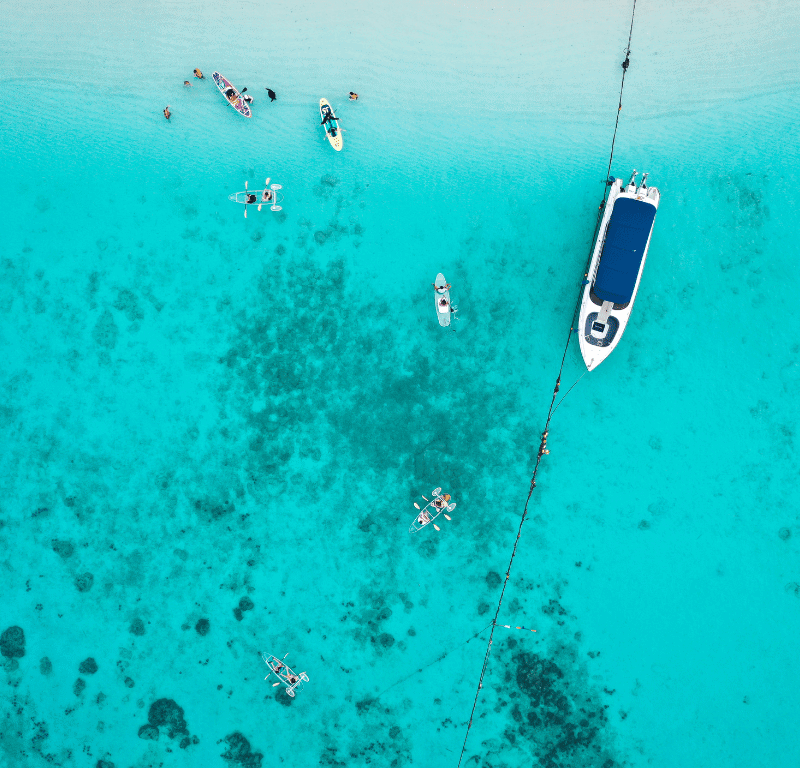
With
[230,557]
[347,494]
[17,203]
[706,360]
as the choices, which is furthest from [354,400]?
[17,203]

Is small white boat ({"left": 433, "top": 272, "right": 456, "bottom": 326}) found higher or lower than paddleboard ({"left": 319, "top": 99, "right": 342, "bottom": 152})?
lower

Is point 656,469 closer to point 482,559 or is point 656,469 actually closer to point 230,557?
point 482,559

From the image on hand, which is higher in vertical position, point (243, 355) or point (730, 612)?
point (243, 355)

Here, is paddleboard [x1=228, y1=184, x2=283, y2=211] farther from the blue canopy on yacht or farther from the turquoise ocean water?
the blue canopy on yacht

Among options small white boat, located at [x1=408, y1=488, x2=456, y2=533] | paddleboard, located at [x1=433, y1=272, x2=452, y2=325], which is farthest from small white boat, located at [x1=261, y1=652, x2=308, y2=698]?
paddleboard, located at [x1=433, y1=272, x2=452, y2=325]

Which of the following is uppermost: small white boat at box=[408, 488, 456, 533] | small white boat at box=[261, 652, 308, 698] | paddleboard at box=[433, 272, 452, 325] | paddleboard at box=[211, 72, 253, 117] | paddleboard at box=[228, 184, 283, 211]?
paddleboard at box=[211, 72, 253, 117]

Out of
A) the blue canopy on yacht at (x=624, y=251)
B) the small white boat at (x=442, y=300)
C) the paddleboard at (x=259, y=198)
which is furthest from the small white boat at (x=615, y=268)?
the paddleboard at (x=259, y=198)

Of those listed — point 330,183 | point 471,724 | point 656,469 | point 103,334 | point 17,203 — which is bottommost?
point 471,724
